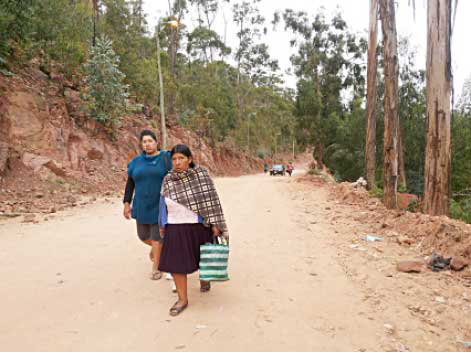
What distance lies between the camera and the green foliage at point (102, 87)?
615 inches

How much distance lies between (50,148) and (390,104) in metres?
11.5

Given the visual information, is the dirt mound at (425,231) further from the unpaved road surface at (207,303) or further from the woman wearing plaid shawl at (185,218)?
the woman wearing plaid shawl at (185,218)

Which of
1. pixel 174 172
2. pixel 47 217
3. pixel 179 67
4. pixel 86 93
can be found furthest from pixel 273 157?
pixel 174 172

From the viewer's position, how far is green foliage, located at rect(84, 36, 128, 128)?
1563 centimetres

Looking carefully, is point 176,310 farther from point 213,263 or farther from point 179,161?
point 179,161

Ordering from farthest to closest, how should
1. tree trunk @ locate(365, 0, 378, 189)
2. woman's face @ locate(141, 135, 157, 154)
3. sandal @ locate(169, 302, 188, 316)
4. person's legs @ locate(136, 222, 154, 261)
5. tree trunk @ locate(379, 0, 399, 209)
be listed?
tree trunk @ locate(365, 0, 378, 189)
tree trunk @ locate(379, 0, 399, 209)
person's legs @ locate(136, 222, 154, 261)
woman's face @ locate(141, 135, 157, 154)
sandal @ locate(169, 302, 188, 316)

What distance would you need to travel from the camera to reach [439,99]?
5930mm

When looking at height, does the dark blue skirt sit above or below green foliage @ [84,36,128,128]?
below

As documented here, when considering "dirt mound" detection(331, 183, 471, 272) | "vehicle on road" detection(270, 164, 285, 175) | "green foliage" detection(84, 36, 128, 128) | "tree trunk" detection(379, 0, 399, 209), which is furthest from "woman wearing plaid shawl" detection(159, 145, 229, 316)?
"vehicle on road" detection(270, 164, 285, 175)

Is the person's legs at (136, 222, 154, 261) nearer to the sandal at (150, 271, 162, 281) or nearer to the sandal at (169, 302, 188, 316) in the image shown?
the sandal at (150, 271, 162, 281)

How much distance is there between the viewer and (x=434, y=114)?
597 cm

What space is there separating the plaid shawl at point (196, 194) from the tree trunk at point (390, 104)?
6690 millimetres

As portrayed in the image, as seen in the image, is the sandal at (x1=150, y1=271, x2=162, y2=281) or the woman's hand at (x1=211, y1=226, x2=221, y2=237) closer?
the woman's hand at (x1=211, y1=226, x2=221, y2=237)

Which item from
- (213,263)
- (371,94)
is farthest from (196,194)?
(371,94)
